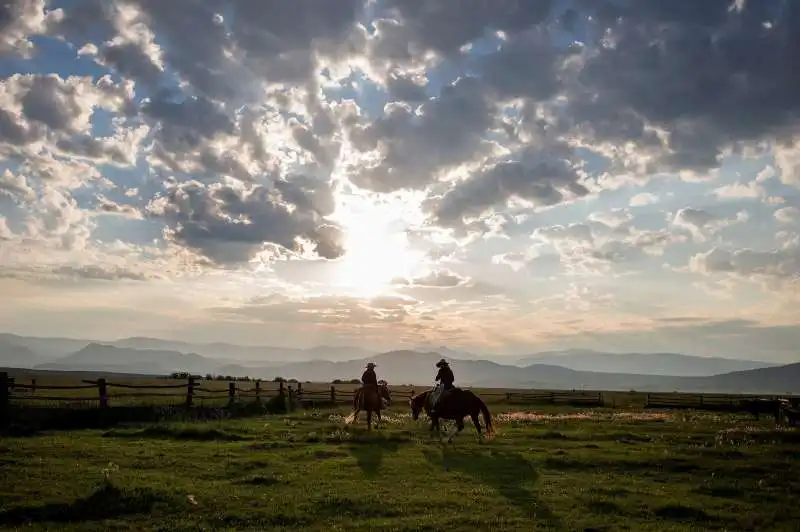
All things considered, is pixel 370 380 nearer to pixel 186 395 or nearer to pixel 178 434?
pixel 178 434

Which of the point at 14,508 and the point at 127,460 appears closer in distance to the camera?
the point at 14,508

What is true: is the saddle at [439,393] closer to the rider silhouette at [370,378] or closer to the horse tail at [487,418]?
the horse tail at [487,418]

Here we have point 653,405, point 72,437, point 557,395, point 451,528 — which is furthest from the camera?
point 557,395

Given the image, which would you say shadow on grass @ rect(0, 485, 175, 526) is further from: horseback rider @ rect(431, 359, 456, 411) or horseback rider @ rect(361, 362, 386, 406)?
horseback rider @ rect(361, 362, 386, 406)

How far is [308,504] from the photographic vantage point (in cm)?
1321

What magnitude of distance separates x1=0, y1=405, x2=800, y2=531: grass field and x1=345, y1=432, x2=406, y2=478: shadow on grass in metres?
0.07

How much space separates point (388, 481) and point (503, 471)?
367cm

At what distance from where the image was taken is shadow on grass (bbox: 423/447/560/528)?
13.2 m

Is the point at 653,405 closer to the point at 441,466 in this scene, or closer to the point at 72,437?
the point at 441,466

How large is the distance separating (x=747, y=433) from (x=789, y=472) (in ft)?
28.6

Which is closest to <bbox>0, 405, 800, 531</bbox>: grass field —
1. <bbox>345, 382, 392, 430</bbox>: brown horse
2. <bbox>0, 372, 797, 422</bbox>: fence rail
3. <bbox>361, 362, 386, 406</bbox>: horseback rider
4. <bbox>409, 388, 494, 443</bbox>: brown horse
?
<bbox>409, 388, 494, 443</bbox>: brown horse

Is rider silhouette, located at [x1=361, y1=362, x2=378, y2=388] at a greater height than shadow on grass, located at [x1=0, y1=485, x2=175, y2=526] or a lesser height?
greater

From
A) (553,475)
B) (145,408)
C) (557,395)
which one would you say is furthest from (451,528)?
(557,395)

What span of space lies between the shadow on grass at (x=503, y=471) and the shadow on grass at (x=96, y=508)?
7761 millimetres
